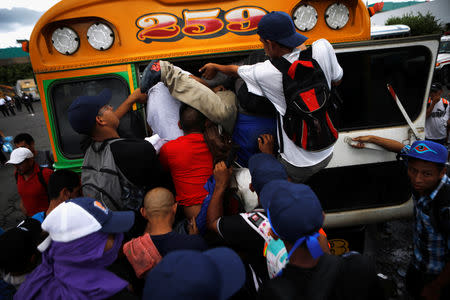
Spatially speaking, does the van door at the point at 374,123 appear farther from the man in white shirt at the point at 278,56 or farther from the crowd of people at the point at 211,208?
the man in white shirt at the point at 278,56

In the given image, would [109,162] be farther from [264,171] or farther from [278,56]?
[278,56]

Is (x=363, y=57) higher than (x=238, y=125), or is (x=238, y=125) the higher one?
(x=363, y=57)

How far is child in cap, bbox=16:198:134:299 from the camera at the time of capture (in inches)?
50.4

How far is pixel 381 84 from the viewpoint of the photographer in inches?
95.8

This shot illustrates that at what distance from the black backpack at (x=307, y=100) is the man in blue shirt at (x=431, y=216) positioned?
69 cm

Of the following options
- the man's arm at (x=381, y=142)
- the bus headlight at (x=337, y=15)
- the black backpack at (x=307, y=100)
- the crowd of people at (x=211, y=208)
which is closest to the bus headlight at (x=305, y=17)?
the bus headlight at (x=337, y=15)

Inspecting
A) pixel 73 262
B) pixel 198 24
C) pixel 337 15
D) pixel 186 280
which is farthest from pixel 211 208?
pixel 337 15

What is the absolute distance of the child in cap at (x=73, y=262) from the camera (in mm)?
1280

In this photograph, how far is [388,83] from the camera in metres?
2.42

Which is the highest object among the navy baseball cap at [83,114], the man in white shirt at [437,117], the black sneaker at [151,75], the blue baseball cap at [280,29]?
the blue baseball cap at [280,29]

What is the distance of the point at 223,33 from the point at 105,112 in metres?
1.28

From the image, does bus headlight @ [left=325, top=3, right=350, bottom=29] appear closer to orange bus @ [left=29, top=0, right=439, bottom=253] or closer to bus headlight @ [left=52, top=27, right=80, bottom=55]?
orange bus @ [left=29, top=0, right=439, bottom=253]

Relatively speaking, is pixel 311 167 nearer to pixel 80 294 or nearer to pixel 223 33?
pixel 223 33

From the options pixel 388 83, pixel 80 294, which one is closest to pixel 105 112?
pixel 80 294
